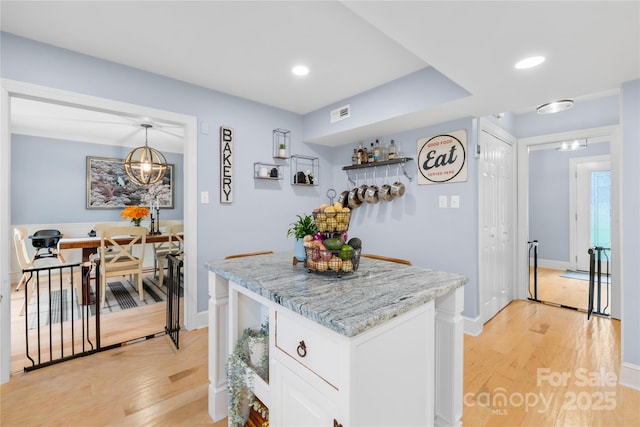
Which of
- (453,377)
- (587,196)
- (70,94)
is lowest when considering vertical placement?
(453,377)

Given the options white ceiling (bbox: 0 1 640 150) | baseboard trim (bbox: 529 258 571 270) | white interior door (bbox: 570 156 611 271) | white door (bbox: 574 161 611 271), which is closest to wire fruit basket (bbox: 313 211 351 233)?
white ceiling (bbox: 0 1 640 150)

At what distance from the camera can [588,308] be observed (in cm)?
304

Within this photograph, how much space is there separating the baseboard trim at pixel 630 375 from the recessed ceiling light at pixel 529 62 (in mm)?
2056

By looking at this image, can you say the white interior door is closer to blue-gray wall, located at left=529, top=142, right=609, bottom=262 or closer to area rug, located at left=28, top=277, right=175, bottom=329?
blue-gray wall, located at left=529, top=142, right=609, bottom=262

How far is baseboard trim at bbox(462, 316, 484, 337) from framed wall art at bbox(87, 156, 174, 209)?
5.11 metres

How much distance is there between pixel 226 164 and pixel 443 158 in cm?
218

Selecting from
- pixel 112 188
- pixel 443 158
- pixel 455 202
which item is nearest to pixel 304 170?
pixel 443 158

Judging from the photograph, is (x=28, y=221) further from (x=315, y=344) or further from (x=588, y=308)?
(x=588, y=308)

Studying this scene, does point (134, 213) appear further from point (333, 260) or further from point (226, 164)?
point (333, 260)

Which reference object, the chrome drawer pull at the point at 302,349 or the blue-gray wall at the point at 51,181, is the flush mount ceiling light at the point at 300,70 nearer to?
the chrome drawer pull at the point at 302,349

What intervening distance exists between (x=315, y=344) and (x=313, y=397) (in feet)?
0.61

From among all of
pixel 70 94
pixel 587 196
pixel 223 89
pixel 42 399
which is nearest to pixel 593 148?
pixel 587 196

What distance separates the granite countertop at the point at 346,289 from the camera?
91 cm

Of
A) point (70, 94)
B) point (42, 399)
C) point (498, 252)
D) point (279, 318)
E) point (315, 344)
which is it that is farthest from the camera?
point (498, 252)
